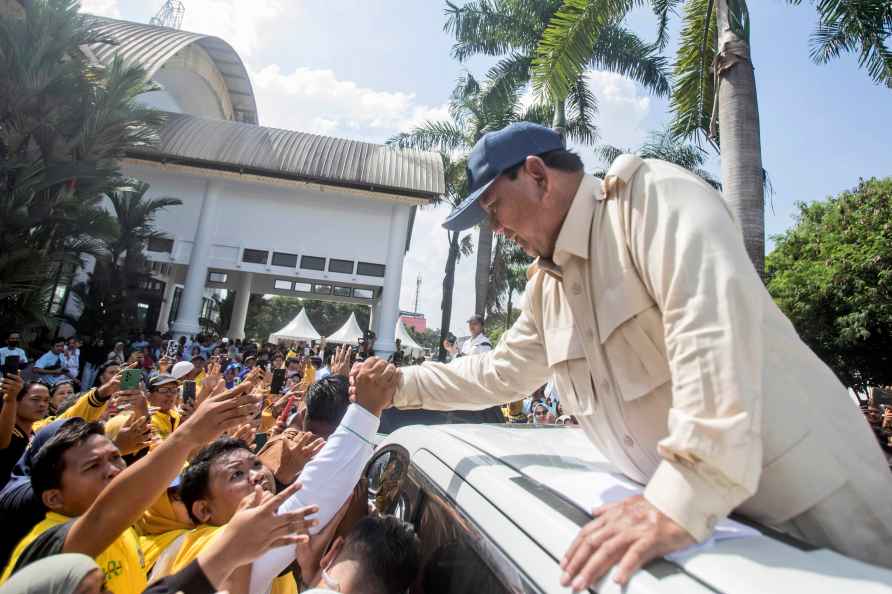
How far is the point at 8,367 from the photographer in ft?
12.5

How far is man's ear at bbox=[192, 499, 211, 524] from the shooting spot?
7.01 ft

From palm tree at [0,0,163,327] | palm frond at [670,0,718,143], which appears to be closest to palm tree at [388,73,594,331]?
palm frond at [670,0,718,143]

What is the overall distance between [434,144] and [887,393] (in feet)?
50.9

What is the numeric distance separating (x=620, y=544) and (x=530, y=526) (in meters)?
0.20

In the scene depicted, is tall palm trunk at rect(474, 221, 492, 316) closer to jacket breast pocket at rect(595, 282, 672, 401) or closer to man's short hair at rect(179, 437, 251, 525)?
man's short hair at rect(179, 437, 251, 525)

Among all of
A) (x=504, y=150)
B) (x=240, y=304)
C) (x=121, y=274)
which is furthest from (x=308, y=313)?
(x=504, y=150)

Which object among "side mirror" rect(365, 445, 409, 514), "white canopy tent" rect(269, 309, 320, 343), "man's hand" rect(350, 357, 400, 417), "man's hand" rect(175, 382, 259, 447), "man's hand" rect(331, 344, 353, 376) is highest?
"white canopy tent" rect(269, 309, 320, 343)

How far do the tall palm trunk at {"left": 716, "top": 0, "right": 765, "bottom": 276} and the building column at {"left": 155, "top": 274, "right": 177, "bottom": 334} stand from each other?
2559 centimetres

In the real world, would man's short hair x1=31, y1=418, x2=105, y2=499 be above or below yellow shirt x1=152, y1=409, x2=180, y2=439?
above

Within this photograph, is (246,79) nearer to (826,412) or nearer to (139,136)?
(139,136)

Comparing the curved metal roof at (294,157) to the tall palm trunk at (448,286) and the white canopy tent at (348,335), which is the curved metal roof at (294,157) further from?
the white canopy tent at (348,335)

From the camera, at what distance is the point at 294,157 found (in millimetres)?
23062

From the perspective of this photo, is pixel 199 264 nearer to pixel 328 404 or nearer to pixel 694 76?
pixel 694 76

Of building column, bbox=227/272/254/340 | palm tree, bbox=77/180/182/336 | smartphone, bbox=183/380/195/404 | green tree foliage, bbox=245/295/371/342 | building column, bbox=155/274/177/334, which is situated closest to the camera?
smartphone, bbox=183/380/195/404
